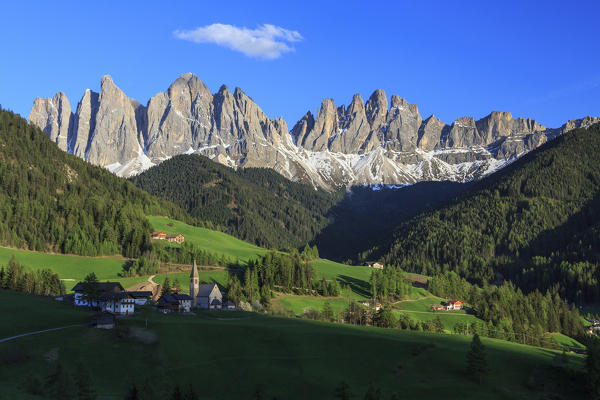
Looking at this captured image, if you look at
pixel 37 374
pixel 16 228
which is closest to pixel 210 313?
pixel 37 374

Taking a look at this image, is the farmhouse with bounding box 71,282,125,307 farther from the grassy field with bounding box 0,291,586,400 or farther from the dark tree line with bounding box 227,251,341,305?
the dark tree line with bounding box 227,251,341,305

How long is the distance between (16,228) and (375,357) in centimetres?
14601

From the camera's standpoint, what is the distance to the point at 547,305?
7352 inches

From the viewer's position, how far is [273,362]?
90062mm

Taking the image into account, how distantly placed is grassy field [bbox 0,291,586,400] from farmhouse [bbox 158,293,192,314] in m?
16.5

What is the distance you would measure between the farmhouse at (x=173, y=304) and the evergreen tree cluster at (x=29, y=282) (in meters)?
32.8

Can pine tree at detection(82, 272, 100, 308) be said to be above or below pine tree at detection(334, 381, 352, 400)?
above

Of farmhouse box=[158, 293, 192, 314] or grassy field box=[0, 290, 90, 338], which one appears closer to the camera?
grassy field box=[0, 290, 90, 338]

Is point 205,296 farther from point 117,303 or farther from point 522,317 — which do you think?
point 522,317

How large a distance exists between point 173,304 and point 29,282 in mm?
39198

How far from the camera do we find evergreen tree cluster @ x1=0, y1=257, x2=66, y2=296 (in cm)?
13700

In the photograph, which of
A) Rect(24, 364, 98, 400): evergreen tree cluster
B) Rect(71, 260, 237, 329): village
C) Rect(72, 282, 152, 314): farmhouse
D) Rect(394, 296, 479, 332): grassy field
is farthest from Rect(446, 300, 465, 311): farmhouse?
Rect(24, 364, 98, 400): evergreen tree cluster

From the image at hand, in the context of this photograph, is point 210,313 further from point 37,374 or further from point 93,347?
point 37,374

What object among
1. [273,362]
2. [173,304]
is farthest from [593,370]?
[173,304]
